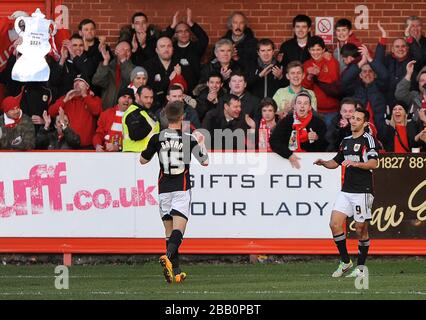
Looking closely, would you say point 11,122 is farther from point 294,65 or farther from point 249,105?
point 294,65

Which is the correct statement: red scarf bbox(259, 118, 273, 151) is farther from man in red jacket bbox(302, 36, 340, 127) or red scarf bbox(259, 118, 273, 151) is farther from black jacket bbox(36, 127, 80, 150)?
black jacket bbox(36, 127, 80, 150)

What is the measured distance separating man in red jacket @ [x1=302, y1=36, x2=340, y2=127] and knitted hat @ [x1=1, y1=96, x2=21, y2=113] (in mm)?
4256

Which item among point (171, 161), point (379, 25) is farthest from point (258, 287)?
point (379, 25)

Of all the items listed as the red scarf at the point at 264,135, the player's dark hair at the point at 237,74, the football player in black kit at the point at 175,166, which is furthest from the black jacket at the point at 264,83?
the football player in black kit at the point at 175,166

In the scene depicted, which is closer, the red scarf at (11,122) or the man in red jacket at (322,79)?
the red scarf at (11,122)

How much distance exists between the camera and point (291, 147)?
62.1 ft

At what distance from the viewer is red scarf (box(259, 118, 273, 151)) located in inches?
748

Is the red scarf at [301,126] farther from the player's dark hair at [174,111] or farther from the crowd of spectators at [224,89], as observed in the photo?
the player's dark hair at [174,111]

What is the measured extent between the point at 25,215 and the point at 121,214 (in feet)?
4.46

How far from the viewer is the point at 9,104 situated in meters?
19.6

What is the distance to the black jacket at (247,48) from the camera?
20.2 m

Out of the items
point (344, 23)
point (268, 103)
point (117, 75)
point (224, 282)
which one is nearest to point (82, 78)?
point (117, 75)

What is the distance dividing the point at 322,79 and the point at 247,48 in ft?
4.30

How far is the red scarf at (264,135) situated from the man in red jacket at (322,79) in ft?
3.39
